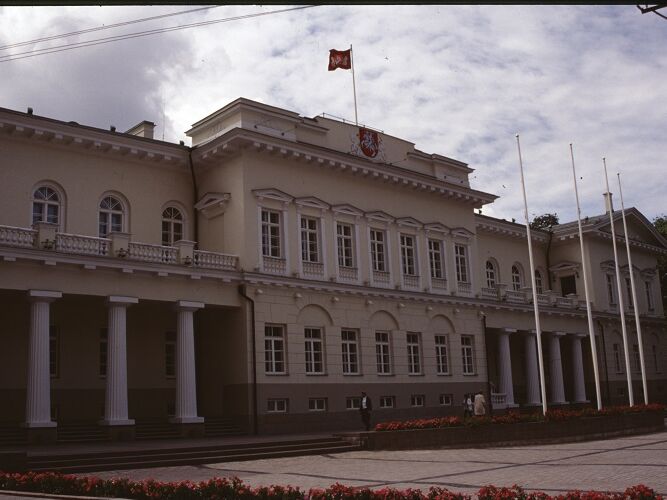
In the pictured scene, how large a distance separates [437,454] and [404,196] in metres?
17.7

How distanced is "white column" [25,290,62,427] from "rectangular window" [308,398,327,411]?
37.0 feet

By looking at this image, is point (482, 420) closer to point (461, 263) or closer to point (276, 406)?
point (276, 406)

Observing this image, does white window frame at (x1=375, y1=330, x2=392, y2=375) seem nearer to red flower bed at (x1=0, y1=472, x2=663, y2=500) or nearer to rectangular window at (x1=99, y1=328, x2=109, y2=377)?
rectangular window at (x1=99, y1=328, x2=109, y2=377)

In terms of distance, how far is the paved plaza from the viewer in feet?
53.6

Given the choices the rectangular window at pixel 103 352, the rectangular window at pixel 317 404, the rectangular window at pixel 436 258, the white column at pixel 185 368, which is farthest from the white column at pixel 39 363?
the rectangular window at pixel 436 258

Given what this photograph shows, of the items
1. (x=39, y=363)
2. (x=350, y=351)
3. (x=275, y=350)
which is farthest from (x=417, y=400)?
(x=39, y=363)

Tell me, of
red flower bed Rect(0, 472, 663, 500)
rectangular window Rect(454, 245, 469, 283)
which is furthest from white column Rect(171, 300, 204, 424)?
rectangular window Rect(454, 245, 469, 283)

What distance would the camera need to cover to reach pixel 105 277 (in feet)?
91.8

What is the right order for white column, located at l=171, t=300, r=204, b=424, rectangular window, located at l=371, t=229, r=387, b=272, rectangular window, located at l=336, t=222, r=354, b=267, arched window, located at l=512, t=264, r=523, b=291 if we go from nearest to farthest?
white column, located at l=171, t=300, r=204, b=424 < rectangular window, located at l=336, t=222, r=354, b=267 < rectangular window, located at l=371, t=229, r=387, b=272 < arched window, located at l=512, t=264, r=523, b=291

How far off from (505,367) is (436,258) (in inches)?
306

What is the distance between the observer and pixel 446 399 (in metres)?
39.8

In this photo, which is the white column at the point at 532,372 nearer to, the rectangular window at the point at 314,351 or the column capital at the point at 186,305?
the rectangular window at the point at 314,351

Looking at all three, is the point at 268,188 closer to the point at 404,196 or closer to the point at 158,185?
the point at 158,185

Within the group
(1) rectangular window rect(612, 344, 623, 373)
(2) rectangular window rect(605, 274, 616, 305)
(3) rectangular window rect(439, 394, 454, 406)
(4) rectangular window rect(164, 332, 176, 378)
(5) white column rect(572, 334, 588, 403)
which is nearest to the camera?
(4) rectangular window rect(164, 332, 176, 378)
